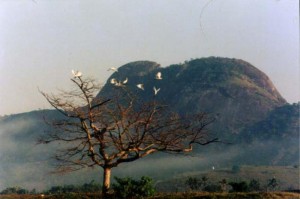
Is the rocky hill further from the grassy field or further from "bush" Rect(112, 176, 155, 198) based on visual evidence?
"bush" Rect(112, 176, 155, 198)

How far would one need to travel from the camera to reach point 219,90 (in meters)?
131

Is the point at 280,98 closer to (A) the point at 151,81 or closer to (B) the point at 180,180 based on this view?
(A) the point at 151,81

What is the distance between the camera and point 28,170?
104 m

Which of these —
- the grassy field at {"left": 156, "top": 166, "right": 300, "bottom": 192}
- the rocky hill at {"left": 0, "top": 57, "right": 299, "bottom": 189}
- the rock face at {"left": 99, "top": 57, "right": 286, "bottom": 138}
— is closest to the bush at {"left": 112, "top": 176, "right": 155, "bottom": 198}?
the grassy field at {"left": 156, "top": 166, "right": 300, "bottom": 192}

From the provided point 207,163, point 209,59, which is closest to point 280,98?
point 209,59

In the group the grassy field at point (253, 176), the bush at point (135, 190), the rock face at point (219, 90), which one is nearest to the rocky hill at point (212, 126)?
the rock face at point (219, 90)

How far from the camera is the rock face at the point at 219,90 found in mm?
121688

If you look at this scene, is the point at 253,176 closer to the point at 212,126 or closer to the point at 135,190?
the point at 212,126

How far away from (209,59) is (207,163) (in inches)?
2533

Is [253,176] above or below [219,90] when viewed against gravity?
below

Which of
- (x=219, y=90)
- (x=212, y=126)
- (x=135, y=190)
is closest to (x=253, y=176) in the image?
(x=212, y=126)

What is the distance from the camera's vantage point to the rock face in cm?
12169

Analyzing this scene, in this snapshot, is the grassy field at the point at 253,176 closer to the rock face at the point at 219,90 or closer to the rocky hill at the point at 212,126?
the rocky hill at the point at 212,126

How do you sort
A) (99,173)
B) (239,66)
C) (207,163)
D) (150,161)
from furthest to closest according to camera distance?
(239,66)
(150,161)
(207,163)
(99,173)
